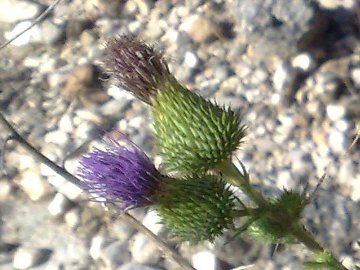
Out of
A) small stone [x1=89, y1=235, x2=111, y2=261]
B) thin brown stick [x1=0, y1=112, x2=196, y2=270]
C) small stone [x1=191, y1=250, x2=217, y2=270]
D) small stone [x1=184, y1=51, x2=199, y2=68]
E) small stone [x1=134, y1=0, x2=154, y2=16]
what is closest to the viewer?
thin brown stick [x1=0, y1=112, x2=196, y2=270]

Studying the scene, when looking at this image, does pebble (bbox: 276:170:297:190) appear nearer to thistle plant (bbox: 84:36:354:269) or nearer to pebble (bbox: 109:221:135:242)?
pebble (bbox: 109:221:135:242)

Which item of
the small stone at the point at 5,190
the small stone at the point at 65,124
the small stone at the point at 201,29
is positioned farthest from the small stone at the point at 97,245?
the small stone at the point at 201,29

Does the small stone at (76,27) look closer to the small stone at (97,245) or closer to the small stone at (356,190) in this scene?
the small stone at (97,245)

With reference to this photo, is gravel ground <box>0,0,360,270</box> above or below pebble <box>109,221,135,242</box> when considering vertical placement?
above

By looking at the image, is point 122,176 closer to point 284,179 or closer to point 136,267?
point 136,267

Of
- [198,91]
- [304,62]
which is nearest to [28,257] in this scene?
[198,91]

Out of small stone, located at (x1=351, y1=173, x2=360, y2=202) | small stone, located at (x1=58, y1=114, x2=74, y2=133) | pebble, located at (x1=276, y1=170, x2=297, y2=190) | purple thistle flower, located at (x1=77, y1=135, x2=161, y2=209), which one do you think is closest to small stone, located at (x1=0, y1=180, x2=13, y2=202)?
small stone, located at (x1=58, y1=114, x2=74, y2=133)

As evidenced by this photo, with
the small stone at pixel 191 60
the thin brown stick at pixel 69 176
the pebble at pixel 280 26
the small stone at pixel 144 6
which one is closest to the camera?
the thin brown stick at pixel 69 176

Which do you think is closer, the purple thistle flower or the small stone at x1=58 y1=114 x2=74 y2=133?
the purple thistle flower
